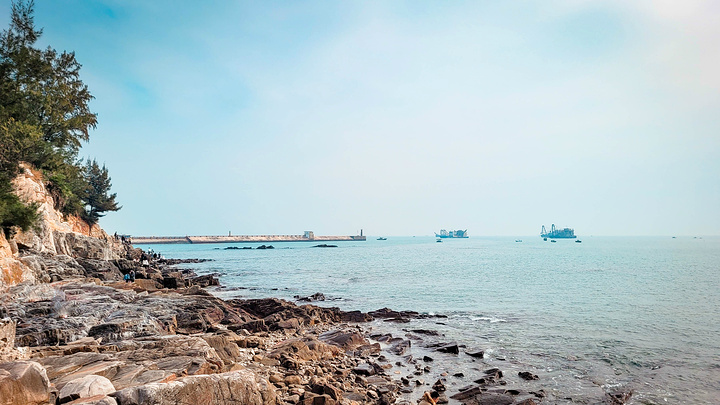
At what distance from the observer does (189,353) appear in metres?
9.41

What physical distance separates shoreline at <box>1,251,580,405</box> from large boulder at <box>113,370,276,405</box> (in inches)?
1.1

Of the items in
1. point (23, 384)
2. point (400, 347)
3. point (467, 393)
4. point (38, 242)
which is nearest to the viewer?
point (23, 384)

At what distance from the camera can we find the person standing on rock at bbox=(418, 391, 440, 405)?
10.2 meters

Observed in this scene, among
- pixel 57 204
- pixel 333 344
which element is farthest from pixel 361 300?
pixel 57 204

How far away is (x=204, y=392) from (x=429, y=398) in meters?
6.33

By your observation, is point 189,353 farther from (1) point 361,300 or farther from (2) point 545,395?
(1) point 361,300

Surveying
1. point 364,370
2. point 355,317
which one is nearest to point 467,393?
point 364,370

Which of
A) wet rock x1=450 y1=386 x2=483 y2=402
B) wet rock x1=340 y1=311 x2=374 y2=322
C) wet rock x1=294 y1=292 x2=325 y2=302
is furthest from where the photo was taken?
wet rock x1=294 y1=292 x2=325 y2=302

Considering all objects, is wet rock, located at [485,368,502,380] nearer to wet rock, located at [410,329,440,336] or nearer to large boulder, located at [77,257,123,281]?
wet rock, located at [410,329,440,336]

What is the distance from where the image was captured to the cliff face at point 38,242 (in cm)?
1977

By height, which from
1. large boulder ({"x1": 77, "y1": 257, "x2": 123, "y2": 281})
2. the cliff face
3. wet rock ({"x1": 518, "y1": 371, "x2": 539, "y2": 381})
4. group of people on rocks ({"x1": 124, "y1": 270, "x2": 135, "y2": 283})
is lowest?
wet rock ({"x1": 518, "y1": 371, "x2": 539, "y2": 381})

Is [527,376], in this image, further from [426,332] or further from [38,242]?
[38,242]

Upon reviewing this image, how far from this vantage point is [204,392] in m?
6.35

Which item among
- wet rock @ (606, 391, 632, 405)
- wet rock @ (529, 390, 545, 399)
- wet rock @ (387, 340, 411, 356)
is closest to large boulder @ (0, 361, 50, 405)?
wet rock @ (529, 390, 545, 399)
